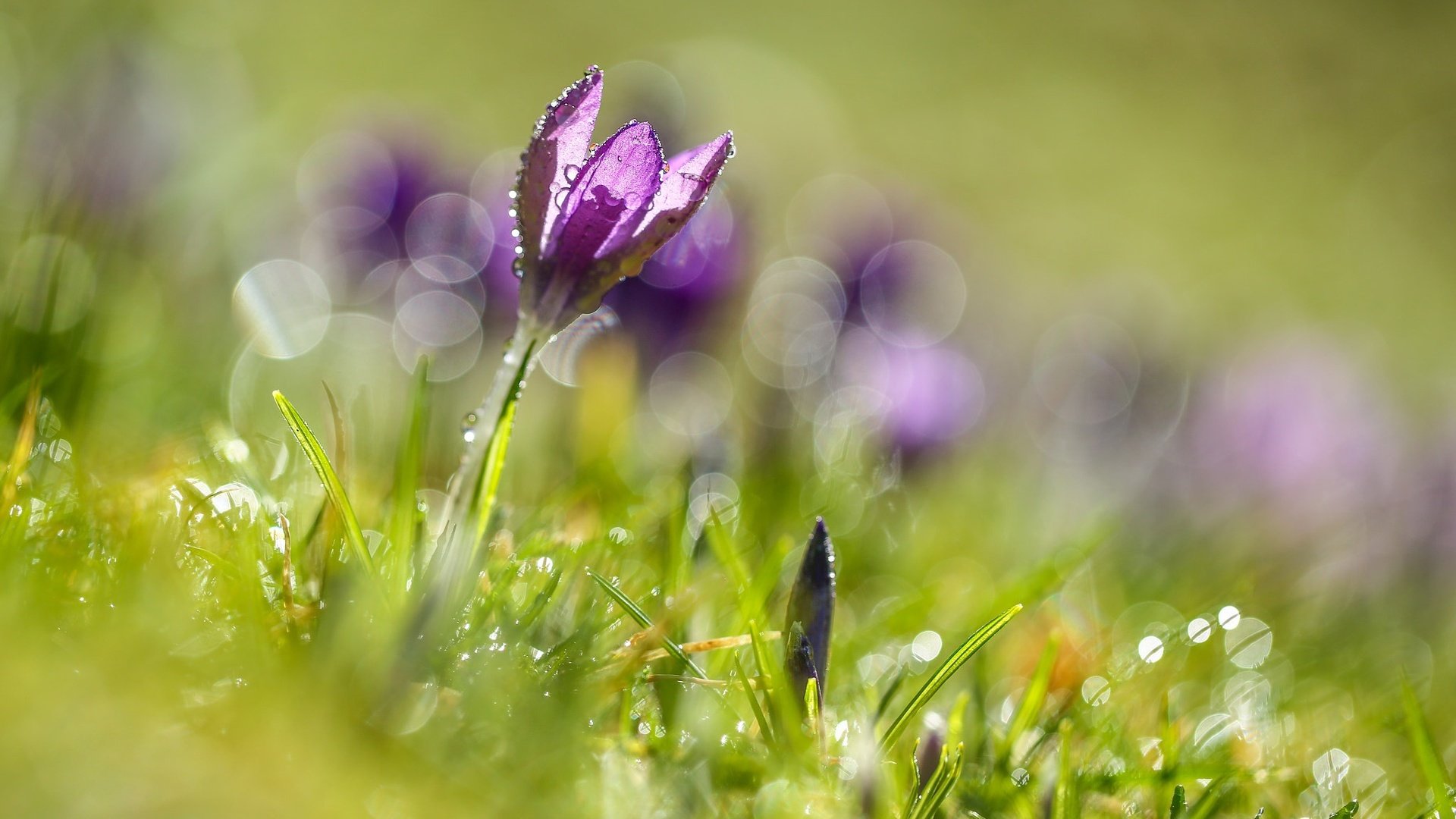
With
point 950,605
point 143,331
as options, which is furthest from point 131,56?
point 950,605

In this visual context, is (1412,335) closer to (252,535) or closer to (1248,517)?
(1248,517)

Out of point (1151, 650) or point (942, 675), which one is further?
point (1151, 650)

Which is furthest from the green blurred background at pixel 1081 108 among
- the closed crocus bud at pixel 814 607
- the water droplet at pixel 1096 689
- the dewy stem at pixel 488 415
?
the closed crocus bud at pixel 814 607

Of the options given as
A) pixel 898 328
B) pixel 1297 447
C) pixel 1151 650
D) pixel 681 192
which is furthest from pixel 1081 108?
pixel 681 192

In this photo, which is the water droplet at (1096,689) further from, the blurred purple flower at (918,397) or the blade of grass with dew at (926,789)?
the blurred purple flower at (918,397)

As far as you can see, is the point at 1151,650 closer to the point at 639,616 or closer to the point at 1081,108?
the point at 639,616

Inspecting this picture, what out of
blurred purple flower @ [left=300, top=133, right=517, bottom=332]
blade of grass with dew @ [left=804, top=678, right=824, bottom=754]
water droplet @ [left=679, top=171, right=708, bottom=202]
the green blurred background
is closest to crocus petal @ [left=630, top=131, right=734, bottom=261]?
water droplet @ [left=679, top=171, right=708, bottom=202]

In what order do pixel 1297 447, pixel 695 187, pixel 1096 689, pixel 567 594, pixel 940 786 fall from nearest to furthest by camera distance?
pixel 940 786 < pixel 695 187 < pixel 567 594 < pixel 1096 689 < pixel 1297 447
